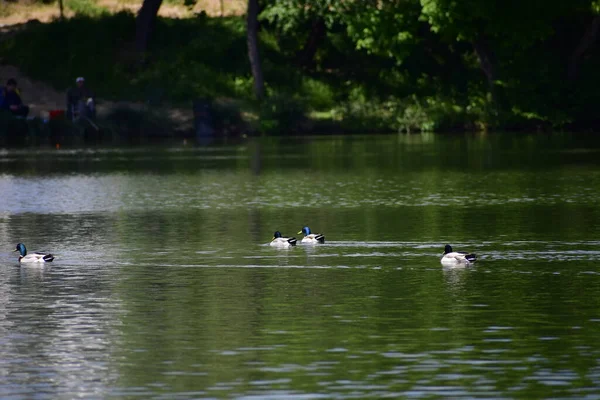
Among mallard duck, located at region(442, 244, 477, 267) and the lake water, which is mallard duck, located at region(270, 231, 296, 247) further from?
mallard duck, located at region(442, 244, 477, 267)

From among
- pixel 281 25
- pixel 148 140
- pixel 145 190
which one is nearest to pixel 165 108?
pixel 148 140

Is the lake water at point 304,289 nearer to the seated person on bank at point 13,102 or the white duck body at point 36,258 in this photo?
the white duck body at point 36,258

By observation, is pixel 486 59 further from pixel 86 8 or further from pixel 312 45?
pixel 86 8

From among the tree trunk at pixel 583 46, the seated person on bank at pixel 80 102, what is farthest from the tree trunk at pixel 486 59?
the seated person on bank at pixel 80 102

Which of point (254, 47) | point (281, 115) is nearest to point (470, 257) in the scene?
A: point (281, 115)

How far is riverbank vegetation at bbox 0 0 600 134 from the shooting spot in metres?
75.2

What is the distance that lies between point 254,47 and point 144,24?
9328 mm

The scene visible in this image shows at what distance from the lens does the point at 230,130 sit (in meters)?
77.7

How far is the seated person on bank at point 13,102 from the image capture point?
7288cm

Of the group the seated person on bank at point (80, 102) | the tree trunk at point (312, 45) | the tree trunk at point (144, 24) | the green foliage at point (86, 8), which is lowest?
the seated person on bank at point (80, 102)

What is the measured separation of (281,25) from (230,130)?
7543 millimetres

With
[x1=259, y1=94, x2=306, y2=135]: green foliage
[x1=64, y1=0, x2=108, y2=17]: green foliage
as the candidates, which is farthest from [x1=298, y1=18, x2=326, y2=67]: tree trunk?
[x1=64, y1=0, x2=108, y2=17]: green foliage

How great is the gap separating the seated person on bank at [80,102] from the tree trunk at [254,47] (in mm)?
8159

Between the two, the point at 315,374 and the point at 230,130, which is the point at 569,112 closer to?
the point at 230,130
